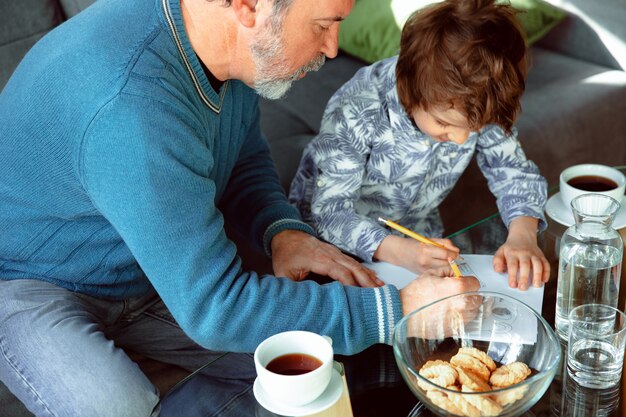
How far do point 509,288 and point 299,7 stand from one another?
0.57 m

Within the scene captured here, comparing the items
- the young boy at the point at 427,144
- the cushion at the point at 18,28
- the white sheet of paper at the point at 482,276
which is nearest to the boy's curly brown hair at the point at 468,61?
the young boy at the point at 427,144

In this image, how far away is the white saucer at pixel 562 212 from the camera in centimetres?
143

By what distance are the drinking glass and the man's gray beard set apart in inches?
22.6

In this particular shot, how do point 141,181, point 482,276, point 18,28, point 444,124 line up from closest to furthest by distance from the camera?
point 141,181, point 482,276, point 444,124, point 18,28

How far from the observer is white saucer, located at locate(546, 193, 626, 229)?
1427 millimetres

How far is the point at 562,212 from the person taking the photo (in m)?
1.49

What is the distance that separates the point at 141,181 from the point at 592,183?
873mm

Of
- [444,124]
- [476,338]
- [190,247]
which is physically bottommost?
[476,338]

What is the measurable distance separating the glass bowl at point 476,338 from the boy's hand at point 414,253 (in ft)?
0.72

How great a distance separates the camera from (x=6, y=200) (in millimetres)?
1333

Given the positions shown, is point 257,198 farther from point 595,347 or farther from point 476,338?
point 595,347

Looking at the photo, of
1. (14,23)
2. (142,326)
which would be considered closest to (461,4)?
(142,326)

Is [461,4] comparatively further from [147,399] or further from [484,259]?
[147,399]

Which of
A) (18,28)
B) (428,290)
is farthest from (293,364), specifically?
(18,28)
